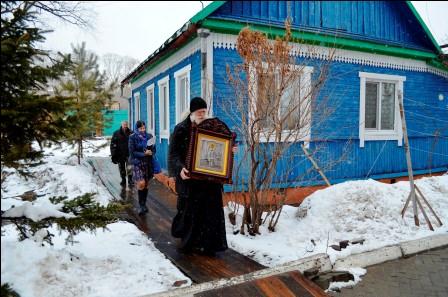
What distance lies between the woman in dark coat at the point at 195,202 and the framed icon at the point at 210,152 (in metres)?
0.18

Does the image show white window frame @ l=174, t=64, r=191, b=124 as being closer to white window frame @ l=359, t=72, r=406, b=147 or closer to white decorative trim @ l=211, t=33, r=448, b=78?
white decorative trim @ l=211, t=33, r=448, b=78

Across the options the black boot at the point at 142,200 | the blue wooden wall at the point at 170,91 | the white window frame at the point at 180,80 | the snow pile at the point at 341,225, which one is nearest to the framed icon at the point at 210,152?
the snow pile at the point at 341,225

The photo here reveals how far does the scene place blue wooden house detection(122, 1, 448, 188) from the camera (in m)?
7.34

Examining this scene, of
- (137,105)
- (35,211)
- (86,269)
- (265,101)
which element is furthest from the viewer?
(137,105)

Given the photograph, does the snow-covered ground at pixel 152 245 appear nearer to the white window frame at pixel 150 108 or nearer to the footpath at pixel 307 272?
the footpath at pixel 307 272

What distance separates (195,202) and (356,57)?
6711mm

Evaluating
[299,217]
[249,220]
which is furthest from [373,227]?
[249,220]

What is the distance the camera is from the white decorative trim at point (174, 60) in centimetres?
776

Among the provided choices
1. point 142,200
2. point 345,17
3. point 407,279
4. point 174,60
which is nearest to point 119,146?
point 174,60

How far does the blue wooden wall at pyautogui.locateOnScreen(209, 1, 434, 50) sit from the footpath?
15.8ft

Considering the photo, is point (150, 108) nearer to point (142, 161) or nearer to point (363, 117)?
point (142, 161)

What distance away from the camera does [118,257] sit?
13.8 feet

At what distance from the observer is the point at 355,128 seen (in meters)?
9.37

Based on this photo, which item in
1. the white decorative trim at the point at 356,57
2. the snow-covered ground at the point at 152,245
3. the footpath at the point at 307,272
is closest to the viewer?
the snow-covered ground at the point at 152,245
